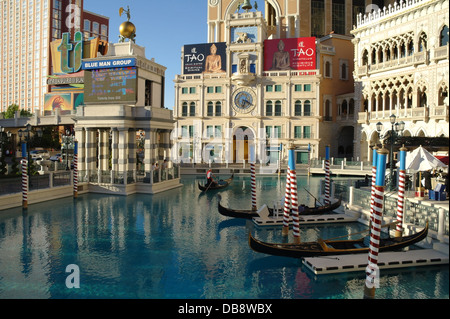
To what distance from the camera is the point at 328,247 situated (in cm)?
1204

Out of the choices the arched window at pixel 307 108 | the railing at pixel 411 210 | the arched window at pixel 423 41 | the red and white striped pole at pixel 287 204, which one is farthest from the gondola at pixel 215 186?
the arched window at pixel 423 41

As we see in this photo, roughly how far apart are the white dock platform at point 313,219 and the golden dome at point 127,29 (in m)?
17.2

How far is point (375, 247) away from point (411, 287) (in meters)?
2.53

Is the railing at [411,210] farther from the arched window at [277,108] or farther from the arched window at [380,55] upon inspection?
the arched window at [277,108]

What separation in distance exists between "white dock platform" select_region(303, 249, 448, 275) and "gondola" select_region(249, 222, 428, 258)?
0.81 ft

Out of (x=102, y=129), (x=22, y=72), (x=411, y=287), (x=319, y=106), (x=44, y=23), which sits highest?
(x=44, y=23)

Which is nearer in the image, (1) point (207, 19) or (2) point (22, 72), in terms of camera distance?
(1) point (207, 19)

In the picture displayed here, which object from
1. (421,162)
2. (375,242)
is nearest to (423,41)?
(421,162)

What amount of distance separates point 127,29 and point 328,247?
21.6 m

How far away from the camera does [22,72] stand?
81188mm

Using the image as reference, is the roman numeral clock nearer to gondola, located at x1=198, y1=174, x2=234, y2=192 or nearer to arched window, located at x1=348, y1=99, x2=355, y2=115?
arched window, located at x1=348, y1=99, x2=355, y2=115

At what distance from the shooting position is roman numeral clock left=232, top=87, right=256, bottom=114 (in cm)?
4528

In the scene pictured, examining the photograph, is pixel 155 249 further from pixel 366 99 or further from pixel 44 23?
pixel 44 23
